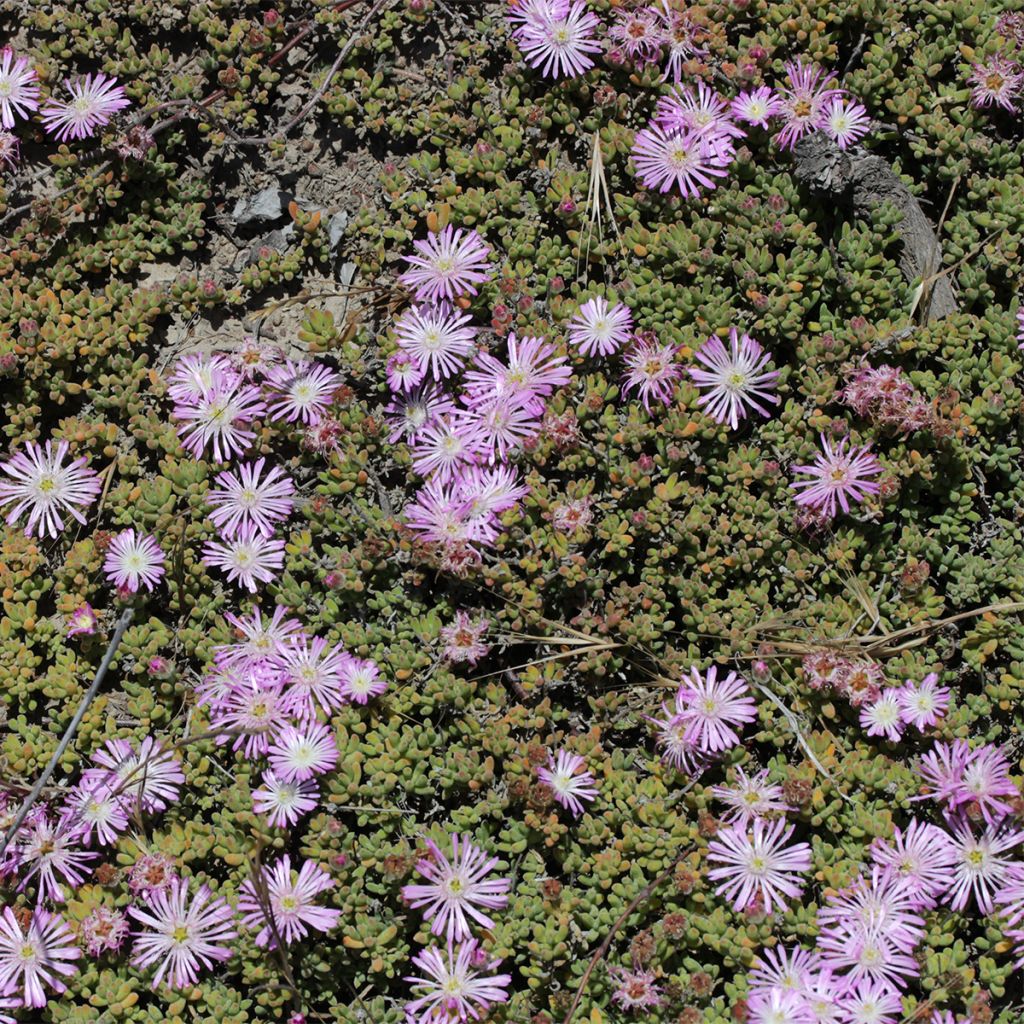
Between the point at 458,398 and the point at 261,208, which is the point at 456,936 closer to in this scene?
the point at 458,398

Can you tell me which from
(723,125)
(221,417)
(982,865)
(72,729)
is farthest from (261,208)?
(982,865)

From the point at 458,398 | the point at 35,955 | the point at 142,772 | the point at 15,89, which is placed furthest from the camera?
the point at 15,89

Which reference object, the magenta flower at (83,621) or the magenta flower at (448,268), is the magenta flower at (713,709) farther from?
the magenta flower at (83,621)

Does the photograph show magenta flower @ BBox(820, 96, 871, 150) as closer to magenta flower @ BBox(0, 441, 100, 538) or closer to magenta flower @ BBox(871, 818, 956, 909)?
magenta flower @ BBox(871, 818, 956, 909)

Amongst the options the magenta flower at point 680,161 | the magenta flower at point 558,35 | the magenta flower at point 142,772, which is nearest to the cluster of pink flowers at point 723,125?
the magenta flower at point 680,161

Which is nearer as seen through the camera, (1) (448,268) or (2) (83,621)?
(2) (83,621)
